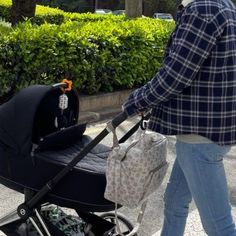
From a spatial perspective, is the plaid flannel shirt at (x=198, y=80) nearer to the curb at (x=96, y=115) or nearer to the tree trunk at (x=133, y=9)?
the curb at (x=96, y=115)

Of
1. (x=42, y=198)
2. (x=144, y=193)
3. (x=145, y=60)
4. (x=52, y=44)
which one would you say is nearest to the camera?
(x=144, y=193)

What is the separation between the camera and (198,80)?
7.72ft

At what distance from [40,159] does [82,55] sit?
4.38m

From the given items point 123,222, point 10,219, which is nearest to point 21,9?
point 123,222

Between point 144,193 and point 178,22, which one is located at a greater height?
point 178,22

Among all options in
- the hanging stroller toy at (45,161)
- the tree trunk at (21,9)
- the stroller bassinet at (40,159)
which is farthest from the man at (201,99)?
the tree trunk at (21,9)

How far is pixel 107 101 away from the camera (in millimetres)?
7598

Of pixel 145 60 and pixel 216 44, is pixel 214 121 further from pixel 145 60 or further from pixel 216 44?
pixel 145 60

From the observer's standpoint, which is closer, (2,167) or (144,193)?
(144,193)

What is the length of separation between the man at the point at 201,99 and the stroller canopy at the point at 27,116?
1.72ft

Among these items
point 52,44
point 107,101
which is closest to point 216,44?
point 52,44

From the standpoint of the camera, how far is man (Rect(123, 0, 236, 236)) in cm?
226

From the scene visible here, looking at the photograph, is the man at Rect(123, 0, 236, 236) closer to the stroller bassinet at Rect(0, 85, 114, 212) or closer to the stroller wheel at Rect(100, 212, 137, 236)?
the stroller bassinet at Rect(0, 85, 114, 212)

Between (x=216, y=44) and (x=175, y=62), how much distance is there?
7.6 inches
